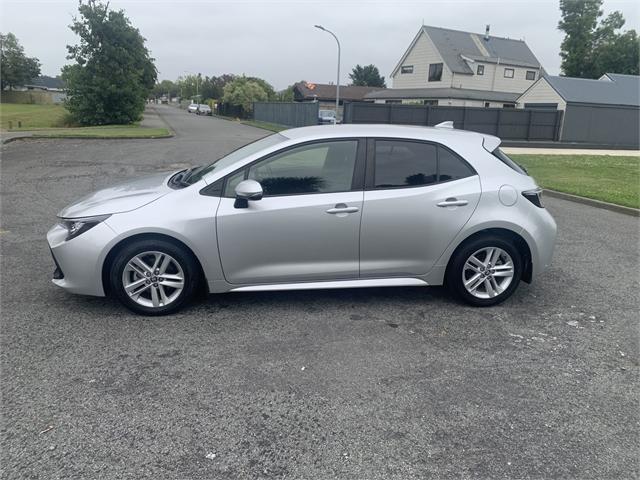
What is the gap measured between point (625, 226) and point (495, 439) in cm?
683

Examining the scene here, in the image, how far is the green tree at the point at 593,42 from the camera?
52.0 m

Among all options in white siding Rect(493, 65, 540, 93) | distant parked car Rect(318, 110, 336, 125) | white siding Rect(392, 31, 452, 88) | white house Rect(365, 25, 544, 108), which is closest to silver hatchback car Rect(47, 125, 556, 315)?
distant parked car Rect(318, 110, 336, 125)

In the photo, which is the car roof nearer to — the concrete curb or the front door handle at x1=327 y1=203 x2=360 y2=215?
the front door handle at x1=327 y1=203 x2=360 y2=215

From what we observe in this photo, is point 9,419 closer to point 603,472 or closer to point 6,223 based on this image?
point 603,472

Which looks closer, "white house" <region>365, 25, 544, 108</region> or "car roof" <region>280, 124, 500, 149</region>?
"car roof" <region>280, 124, 500, 149</region>

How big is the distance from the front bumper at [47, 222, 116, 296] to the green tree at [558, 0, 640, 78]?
6041 cm

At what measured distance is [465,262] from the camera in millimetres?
4457

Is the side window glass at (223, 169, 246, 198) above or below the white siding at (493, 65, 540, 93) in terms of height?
below

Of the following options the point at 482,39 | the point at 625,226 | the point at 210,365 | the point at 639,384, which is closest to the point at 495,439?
the point at 639,384

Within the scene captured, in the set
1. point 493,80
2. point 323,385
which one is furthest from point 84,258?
point 493,80

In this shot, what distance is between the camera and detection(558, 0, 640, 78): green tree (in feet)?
171

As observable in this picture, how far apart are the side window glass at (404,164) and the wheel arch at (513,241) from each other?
2.04 feet

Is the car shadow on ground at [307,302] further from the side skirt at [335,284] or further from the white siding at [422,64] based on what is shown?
the white siding at [422,64]

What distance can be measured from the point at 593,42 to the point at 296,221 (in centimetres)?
6215
